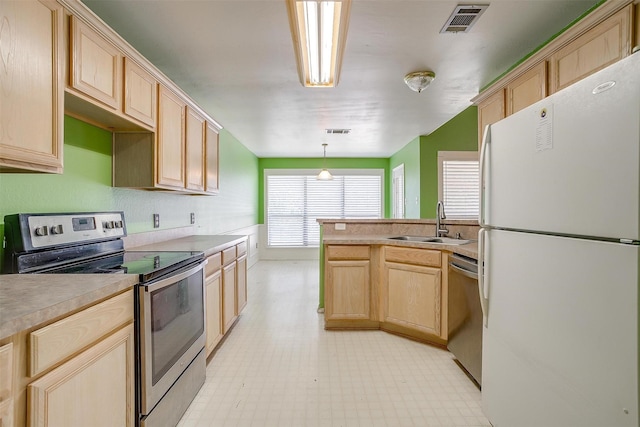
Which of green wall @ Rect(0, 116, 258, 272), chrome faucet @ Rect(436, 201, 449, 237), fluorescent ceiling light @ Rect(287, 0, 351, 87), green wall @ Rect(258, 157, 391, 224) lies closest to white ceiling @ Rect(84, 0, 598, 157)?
fluorescent ceiling light @ Rect(287, 0, 351, 87)

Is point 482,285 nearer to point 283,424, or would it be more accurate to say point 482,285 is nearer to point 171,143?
point 283,424

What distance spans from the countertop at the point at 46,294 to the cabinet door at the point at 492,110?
8.71ft

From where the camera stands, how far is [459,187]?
5301 mm

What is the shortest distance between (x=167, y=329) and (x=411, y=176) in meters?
4.92

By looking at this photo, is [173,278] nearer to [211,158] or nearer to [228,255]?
[228,255]

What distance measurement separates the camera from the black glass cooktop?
1.50 metres

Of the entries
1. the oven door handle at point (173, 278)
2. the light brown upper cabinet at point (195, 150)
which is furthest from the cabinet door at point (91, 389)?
the light brown upper cabinet at point (195, 150)

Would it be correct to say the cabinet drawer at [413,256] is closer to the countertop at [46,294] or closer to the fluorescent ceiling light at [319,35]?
the fluorescent ceiling light at [319,35]

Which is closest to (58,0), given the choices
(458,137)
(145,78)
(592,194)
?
(145,78)

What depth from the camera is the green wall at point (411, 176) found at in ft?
17.5

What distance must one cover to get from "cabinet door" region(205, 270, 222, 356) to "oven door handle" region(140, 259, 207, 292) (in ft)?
1.01

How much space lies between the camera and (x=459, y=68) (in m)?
2.65

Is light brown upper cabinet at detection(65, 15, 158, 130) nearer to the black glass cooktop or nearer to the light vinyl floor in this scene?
the black glass cooktop

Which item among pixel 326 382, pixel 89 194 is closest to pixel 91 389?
pixel 89 194
